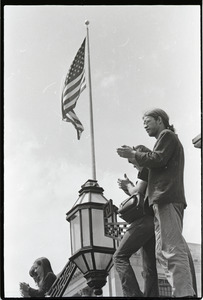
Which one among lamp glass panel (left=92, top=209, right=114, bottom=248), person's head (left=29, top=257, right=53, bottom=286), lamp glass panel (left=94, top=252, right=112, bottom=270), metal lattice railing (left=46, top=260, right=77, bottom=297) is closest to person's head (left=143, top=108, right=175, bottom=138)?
lamp glass panel (left=92, top=209, right=114, bottom=248)

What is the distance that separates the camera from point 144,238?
12508mm

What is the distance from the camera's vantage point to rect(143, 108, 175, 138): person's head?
12594 millimetres

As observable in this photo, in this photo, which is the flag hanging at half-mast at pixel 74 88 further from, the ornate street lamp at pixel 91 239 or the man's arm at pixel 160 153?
the man's arm at pixel 160 153

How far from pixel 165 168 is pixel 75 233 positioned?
156 cm

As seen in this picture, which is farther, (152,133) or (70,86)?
(70,86)

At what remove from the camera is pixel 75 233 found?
1302 cm

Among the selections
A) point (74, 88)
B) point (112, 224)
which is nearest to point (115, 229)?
point (112, 224)

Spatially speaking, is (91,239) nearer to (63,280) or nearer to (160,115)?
(63,280)

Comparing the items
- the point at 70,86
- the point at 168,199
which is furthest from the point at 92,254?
the point at 70,86

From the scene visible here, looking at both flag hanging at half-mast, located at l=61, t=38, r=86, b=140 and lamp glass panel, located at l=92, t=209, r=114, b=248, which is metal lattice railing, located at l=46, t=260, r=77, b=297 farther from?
flag hanging at half-mast, located at l=61, t=38, r=86, b=140

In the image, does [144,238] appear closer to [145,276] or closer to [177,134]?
[145,276]

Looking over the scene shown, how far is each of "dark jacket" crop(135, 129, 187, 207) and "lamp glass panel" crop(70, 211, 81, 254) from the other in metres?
1.17

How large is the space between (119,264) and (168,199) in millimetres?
1032

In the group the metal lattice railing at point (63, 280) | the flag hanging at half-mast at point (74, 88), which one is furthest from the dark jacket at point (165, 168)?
the flag hanging at half-mast at point (74, 88)
